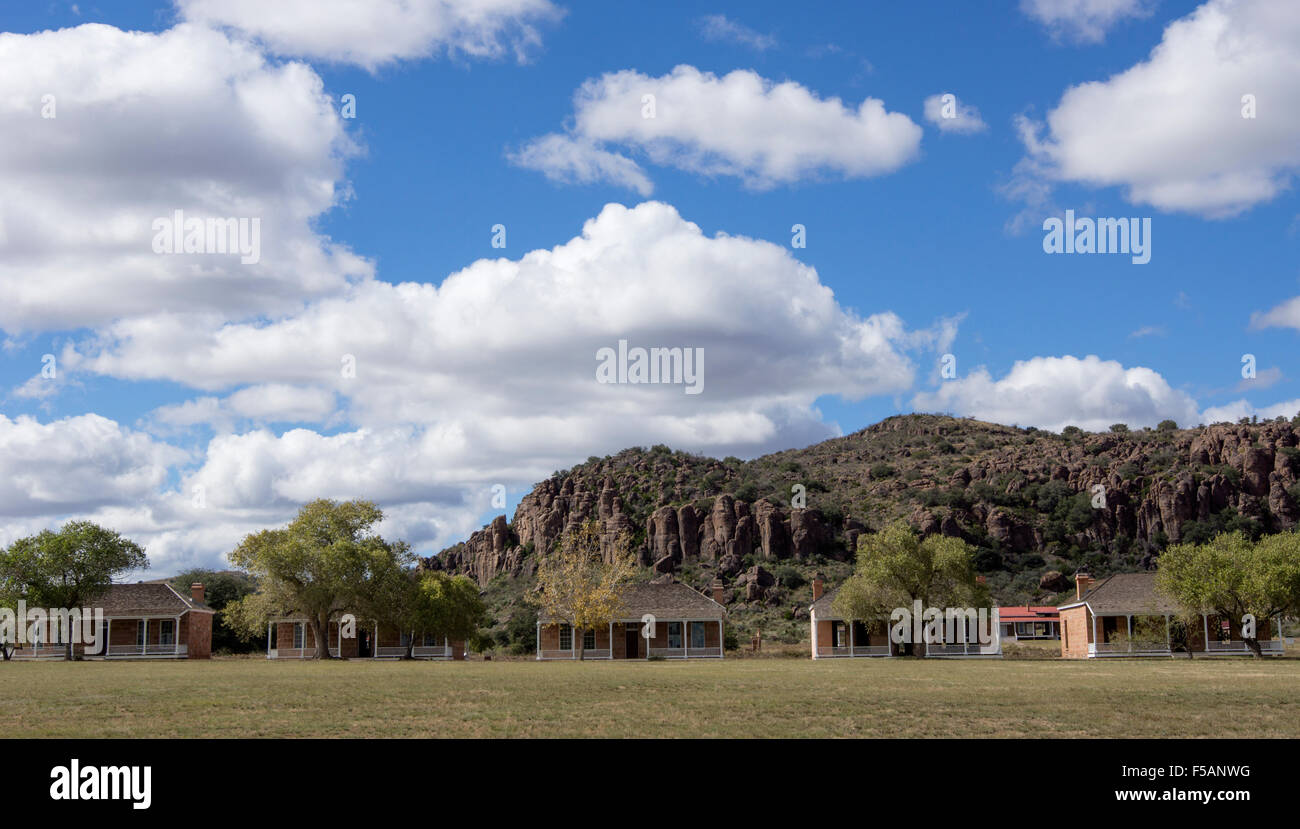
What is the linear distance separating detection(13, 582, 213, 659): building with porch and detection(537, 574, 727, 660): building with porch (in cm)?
2203

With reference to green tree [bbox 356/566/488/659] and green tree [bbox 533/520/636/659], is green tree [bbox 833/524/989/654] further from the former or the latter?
green tree [bbox 356/566/488/659]

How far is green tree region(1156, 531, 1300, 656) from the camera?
48844mm

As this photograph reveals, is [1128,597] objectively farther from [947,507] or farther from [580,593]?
[947,507]

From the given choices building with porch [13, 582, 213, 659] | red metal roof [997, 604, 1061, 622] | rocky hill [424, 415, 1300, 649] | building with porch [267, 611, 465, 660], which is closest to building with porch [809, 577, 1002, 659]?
rocky hill [424, 415, 1300, 649]

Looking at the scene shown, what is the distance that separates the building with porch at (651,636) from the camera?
63.4 meters

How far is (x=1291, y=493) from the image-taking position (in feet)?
329

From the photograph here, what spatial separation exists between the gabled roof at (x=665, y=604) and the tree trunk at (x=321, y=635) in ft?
40.7

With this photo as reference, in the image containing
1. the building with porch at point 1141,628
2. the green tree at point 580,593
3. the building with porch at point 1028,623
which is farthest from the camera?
the building with porch at point 1028,623

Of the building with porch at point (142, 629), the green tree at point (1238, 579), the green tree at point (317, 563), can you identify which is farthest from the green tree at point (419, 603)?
the green tree at point (1238, 579)

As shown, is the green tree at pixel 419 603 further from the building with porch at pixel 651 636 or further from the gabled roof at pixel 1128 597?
the gabled roof at pixel 1128 597

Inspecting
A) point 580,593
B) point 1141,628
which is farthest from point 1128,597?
point 580,593
